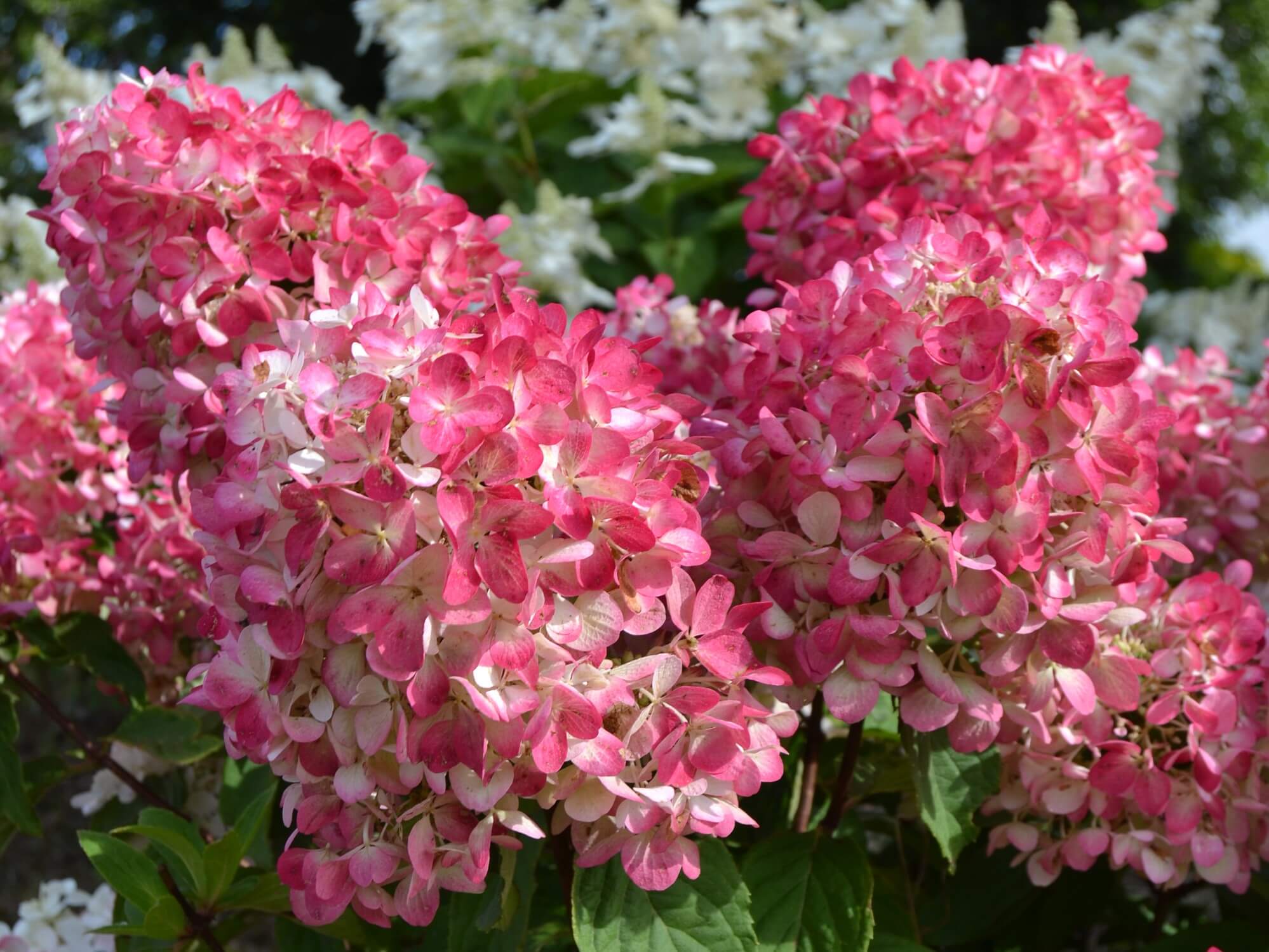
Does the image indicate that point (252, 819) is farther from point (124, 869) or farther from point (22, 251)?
point (22, 251)

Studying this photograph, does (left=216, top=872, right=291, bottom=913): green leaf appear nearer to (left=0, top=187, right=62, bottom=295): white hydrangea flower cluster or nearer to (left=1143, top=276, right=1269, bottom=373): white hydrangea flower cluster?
(left=0, top=187, right=62, bottom=295): white hydrangea flower cluster

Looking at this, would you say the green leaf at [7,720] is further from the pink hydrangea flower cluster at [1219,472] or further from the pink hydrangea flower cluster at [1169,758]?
the pink hydrangea flower cluster at [1219,472]

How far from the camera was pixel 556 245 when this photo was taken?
2.42 meters

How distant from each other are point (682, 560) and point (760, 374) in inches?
6.9

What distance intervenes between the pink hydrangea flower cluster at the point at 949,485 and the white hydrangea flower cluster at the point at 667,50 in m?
1.92

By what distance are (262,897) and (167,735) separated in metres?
0.27

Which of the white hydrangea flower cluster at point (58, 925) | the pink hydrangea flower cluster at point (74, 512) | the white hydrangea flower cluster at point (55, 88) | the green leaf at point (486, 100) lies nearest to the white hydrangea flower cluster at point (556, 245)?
the green leaf at point (486, 100)

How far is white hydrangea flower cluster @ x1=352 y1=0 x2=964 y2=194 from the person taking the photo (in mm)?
2709

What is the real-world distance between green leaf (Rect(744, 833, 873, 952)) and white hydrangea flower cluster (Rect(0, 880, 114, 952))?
2.03 feet

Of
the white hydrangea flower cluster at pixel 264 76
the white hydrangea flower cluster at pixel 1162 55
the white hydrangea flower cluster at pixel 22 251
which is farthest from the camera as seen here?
the white hydrangea flower cluster at pixel 1162 55

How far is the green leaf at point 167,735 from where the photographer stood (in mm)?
1034

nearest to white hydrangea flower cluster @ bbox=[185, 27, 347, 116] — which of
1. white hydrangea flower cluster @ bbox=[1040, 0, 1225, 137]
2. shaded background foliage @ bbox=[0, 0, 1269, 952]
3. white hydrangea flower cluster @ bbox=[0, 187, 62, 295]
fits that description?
shaded background foliage @ bbox=[0, 0, 1269, 952]

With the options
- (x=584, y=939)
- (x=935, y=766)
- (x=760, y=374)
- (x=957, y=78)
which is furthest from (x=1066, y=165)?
(x=584, y=939)

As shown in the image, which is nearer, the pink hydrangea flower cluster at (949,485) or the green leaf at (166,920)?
the pink hydrangea flower cluster at (949,485)
